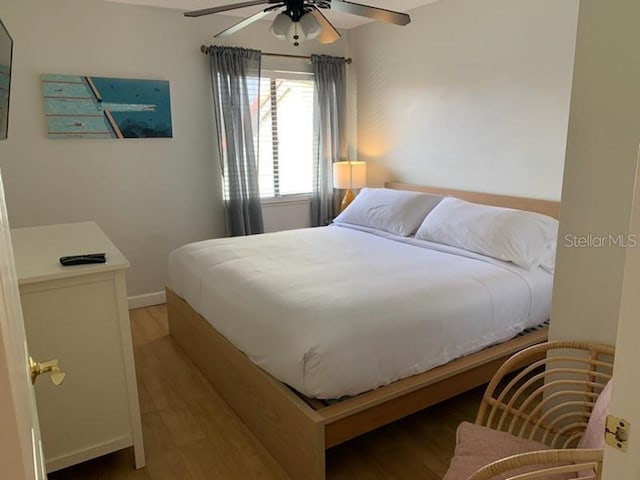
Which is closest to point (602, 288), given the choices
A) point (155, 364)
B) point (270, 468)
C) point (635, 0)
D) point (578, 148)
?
point (578, 148)

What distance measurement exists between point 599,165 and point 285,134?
3.38 metres

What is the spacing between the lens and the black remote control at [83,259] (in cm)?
184

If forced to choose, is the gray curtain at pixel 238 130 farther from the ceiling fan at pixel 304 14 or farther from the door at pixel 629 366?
the door at pixel 629 366

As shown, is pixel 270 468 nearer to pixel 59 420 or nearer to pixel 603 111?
pixel 59 420

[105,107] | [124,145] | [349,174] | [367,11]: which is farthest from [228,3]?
[349,174]

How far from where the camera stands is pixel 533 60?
315 centimetres

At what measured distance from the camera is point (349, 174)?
448 centimetres

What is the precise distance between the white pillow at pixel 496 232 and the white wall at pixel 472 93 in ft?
1.50

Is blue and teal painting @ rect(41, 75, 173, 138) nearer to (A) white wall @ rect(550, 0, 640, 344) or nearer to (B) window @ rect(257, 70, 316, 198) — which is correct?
(B) window @ rect(257, 70, 316, 198)

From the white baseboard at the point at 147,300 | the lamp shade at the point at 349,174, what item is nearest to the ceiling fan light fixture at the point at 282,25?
the lamp shade at the point at 349,174

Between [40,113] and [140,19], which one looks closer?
[40,113]

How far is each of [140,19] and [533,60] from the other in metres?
2.93

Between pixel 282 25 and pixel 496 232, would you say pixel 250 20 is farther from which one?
pixel 496 232

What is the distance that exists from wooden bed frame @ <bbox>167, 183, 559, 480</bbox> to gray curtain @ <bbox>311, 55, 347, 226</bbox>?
2293 millimetres
